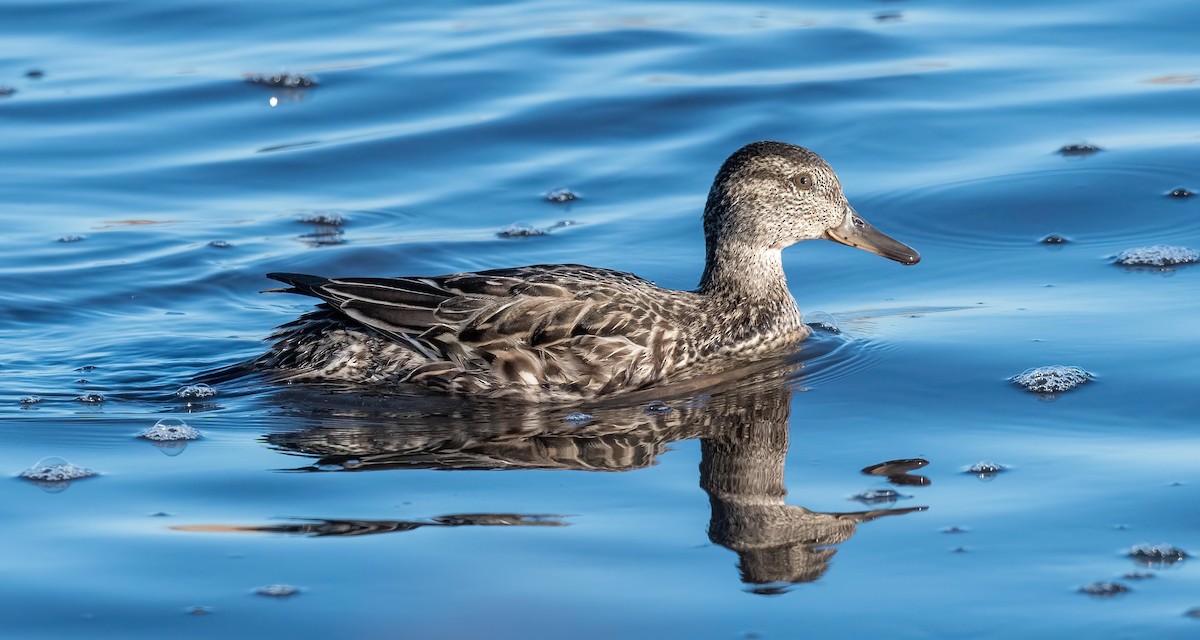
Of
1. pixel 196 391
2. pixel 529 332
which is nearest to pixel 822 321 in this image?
pixel 529 332

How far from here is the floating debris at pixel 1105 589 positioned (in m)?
5.27

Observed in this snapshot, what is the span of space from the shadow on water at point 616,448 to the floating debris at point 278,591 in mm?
420

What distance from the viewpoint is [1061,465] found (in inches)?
250

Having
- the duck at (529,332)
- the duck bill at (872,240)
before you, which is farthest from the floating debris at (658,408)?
the duck bill at (872,240)

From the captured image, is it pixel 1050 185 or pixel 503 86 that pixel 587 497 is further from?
pixel 503 86

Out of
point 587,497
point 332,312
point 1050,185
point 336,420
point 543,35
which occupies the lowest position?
point 587,497

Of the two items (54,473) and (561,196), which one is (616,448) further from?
(561,196)

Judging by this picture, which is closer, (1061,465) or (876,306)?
(1061,465)

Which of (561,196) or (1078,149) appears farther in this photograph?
(1078,149)

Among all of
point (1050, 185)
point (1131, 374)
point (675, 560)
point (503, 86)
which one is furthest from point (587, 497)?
point (503, 86)

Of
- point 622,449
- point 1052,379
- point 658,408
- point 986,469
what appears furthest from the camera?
point 658,408

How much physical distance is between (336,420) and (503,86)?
6285 mm

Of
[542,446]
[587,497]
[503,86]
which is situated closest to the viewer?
[587,497]

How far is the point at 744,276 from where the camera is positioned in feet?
27.7
